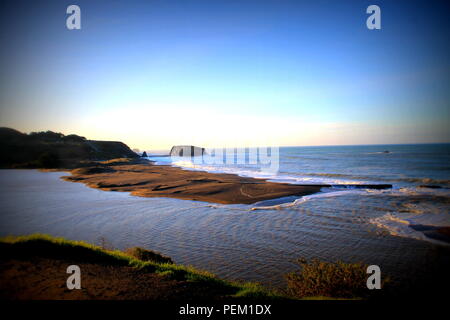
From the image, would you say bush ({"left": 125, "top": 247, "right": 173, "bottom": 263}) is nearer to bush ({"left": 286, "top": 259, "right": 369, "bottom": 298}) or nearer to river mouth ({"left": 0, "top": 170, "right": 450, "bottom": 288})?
river mouth ({"left": 0, "top": 170, "right": 450, "bottom": 288})

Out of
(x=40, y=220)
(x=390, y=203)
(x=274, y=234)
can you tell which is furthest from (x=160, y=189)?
(x=390, y=203)

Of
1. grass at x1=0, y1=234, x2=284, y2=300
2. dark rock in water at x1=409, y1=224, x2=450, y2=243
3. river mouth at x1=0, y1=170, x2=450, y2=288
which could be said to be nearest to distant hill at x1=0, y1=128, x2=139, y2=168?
river mouth at x1=0, y1=170, x2=450, y2=288

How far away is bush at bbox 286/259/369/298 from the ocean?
3.49 ft

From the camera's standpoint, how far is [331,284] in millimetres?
6359

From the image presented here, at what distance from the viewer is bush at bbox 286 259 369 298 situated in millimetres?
6222

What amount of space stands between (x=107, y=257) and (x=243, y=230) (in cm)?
751

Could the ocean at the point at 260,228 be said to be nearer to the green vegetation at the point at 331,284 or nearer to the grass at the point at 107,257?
the green vegetation at the point at 331,284

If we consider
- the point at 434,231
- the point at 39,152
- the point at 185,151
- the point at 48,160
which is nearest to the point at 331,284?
the point at 434,231

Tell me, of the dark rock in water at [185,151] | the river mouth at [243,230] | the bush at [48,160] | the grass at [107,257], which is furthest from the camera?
the dark rock in water at [185,151]

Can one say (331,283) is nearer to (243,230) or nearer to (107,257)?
(243,230)

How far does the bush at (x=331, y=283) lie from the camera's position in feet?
20.4

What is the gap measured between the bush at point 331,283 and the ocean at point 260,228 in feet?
3.49

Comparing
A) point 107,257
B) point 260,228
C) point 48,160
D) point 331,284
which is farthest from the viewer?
point 48,160

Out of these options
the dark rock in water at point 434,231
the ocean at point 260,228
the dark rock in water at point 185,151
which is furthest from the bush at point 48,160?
the dark rock in water at point 185,151
